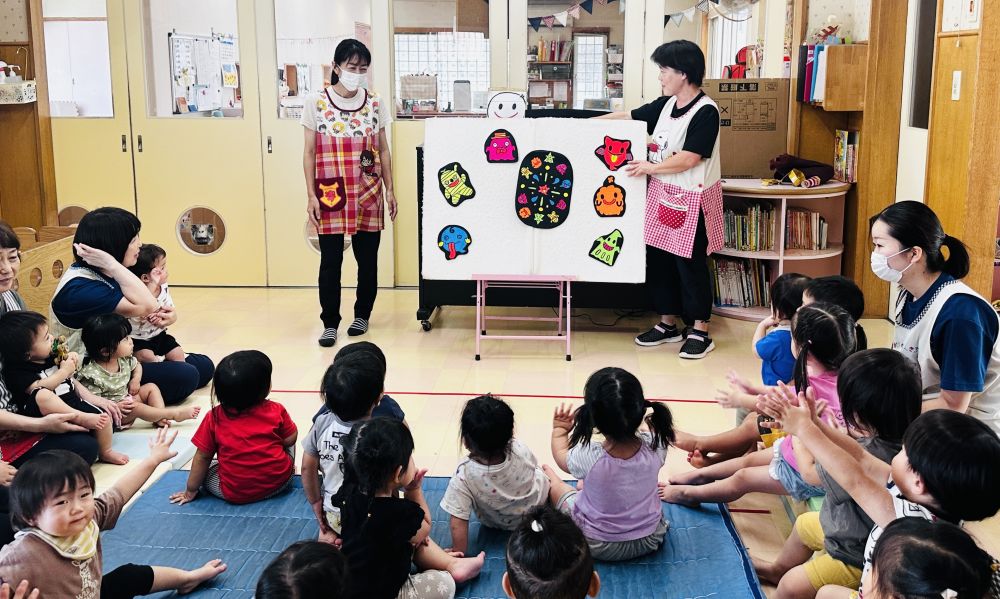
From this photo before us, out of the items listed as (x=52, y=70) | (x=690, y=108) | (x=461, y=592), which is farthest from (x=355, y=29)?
(x=461, y=592)

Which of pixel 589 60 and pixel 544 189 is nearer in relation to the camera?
pixel 544 189

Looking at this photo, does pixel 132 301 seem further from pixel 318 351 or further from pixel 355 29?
pixel 355 29

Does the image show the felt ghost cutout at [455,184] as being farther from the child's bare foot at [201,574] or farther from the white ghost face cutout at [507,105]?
the child's bare foot at [201,574]

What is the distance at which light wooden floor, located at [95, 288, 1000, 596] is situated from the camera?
389 cm

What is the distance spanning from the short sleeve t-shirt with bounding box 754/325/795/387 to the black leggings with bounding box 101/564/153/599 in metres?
2.00

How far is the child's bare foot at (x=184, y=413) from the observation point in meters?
4.18

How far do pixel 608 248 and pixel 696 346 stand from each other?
66cm

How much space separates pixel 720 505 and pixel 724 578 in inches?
18.6

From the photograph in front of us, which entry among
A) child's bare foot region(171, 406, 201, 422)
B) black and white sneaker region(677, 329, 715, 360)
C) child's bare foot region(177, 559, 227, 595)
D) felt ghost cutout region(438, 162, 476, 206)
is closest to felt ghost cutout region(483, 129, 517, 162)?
felt ghost cutout region(438, 162, 476, 206)

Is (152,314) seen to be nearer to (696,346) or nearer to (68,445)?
(68,445)

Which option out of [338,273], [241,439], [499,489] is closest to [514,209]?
[338,273]

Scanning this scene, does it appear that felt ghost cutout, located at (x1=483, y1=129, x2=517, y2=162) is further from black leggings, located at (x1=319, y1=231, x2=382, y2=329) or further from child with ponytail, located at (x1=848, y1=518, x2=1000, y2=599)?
child with ponytail, located at (x1=848, y1=518, x2=1000, y2=599)

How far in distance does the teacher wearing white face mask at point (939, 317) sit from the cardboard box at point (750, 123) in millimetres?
3067

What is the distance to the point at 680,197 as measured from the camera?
5.17 metres
